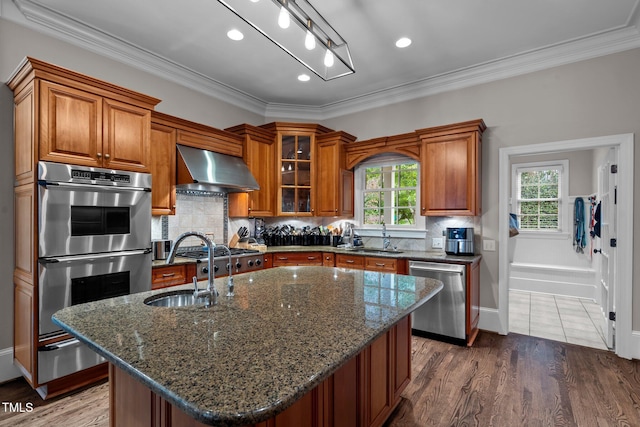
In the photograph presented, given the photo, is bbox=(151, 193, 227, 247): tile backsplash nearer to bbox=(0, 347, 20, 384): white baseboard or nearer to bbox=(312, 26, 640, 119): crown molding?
bbox=(0, 347, 20, 384): white baseboard

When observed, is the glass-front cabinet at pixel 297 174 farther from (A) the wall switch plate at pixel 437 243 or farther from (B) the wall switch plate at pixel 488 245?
(B) the wall switch plate at pixel 488 245

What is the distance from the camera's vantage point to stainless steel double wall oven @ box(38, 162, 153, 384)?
2281 mm

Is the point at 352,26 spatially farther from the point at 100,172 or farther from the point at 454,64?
the point at 100,172

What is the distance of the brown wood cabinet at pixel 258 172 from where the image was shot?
13.8 ft

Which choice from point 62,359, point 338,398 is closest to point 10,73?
point 62,359

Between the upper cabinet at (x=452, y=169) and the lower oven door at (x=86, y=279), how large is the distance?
10.0 feet

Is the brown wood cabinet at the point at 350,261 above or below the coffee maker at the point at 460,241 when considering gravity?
below

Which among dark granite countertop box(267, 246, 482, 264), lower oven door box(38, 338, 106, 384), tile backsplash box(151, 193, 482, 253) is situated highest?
tile backsplash box(151, 193, 482, 253)

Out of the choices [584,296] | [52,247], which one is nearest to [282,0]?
[52,247]

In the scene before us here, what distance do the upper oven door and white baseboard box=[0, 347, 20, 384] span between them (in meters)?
1.01

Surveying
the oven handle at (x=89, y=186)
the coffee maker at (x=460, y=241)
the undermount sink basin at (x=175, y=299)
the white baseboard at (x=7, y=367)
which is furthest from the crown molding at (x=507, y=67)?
the white baseboard at (x=7, y=367)

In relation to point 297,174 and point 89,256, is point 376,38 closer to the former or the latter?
point 297,174

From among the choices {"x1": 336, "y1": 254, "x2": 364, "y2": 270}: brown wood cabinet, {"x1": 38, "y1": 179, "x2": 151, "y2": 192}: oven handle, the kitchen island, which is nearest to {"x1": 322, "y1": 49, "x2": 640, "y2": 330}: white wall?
{"x1": 336, "y1": 254, "x2": 364, "y2": 270}: brown wood cabinet

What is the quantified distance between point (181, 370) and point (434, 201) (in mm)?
3426
